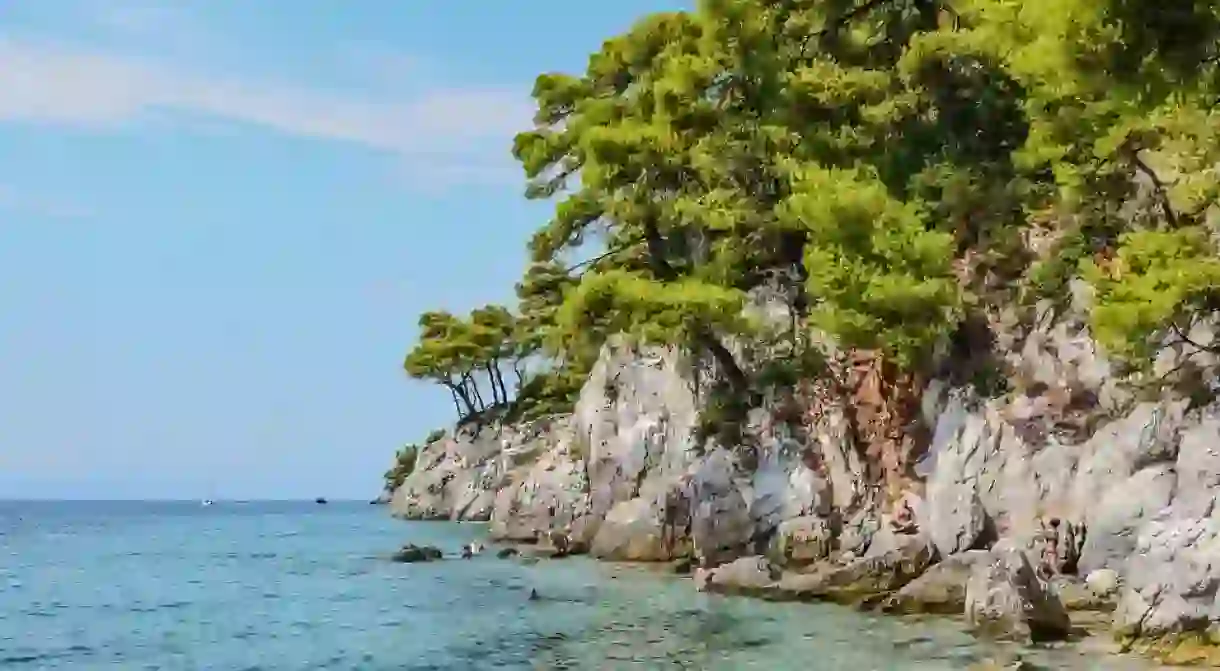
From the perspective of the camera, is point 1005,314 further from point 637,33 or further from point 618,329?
point 637,33

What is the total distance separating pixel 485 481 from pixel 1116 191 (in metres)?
47.8

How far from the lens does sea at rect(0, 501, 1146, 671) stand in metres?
17.3

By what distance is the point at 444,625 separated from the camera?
22.3 meters

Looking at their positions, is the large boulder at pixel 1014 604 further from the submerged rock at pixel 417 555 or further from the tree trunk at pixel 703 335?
the submerged rock at pixel 417 555

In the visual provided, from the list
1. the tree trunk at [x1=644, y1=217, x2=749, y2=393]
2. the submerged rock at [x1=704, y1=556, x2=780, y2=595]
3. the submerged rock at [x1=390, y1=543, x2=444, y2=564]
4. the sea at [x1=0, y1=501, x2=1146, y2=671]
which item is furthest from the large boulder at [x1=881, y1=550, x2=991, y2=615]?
the submerged rock at [x1=390, y1=543, x2=444, y2=564]

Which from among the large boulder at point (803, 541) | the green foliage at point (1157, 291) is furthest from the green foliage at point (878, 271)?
the green foliage at point (1157, 291)

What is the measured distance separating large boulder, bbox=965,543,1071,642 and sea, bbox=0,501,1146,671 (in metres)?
0.56

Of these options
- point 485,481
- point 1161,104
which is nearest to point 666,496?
point 1161,104

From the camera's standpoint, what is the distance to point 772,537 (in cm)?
2828

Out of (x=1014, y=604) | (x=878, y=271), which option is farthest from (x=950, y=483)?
(x=1014, y=604)

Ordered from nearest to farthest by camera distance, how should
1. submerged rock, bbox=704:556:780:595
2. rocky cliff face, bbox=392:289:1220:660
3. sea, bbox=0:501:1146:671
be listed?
rocky cliff face, bbox=392:289:1220:660, sea, bbox=0:501:1146:671, submerged rock, bbox=704:556:780:595

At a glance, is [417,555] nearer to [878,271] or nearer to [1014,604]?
[878,271]

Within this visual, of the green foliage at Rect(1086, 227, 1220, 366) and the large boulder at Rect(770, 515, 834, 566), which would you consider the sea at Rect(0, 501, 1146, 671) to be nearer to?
the large boulder at Rect(770, 515, 834, 566)

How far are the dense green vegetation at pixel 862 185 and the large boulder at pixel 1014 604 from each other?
358cm
